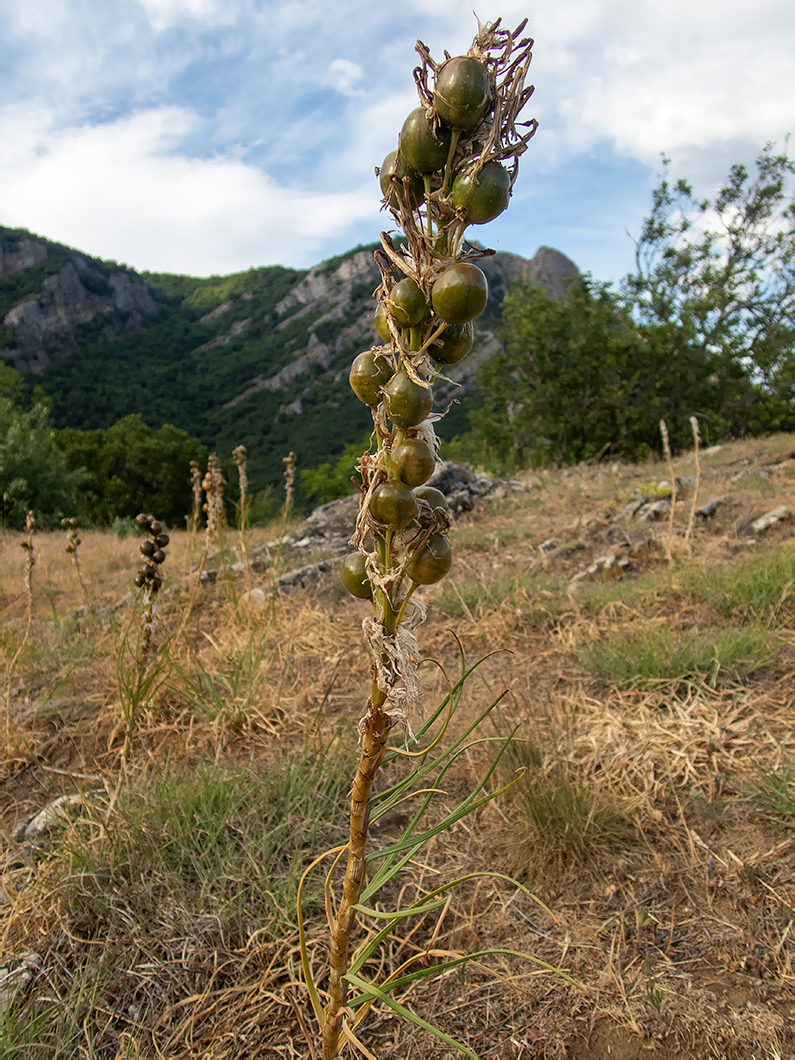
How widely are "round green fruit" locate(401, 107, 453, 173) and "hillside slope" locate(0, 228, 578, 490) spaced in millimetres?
41355

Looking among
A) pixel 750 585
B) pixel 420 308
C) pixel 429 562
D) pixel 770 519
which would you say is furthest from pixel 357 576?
pixel 770 519

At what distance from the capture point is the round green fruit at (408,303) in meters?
0.71

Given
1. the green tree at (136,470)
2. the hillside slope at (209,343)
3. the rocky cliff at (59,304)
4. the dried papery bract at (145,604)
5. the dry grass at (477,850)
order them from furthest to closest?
the rocky cliff at (59,304) < the hillside slope at (209,343) < the green tree at (136,470) < the dried papery bract at (145,604) < the dry grass at (477,850)

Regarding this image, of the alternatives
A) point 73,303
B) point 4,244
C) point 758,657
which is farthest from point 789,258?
point 4,244

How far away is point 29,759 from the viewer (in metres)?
2.71

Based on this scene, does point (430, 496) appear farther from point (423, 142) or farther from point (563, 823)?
point (563, 823)

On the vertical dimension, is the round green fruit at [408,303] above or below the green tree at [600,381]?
below

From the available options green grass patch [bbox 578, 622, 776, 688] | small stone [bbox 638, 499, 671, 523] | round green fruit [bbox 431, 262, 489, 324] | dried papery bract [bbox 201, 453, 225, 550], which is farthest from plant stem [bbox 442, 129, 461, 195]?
small stone [bbox 638, 499, 671, 523]

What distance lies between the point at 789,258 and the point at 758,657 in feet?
68.5

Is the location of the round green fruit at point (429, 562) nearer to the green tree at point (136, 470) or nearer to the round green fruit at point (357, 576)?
the round green fruit at point (357, 576)

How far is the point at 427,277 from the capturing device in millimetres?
710

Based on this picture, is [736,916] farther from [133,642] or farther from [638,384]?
[638,384]

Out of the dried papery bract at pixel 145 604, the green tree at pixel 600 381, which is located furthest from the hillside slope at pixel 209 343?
the dried papery bract at pixel 145 604

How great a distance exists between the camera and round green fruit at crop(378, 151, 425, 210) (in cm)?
74
